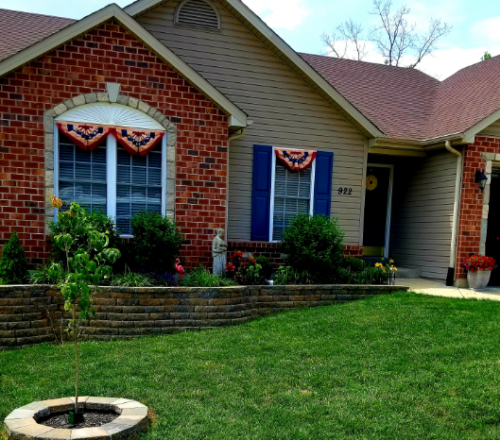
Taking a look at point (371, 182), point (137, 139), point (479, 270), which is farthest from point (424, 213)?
point (137, 139)

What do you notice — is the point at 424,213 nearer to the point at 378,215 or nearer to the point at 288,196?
the point at 378,215

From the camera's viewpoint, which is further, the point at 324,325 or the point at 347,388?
the point at 324,325

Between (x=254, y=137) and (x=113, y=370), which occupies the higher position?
(x=254, y=137)

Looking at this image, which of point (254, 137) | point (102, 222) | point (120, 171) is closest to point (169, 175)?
point (120, 171)

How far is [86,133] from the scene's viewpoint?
271 inches

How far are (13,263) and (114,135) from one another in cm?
251

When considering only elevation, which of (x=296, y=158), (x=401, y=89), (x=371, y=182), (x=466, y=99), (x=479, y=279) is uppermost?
(x=401, y=89)

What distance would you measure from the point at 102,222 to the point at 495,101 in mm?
8460

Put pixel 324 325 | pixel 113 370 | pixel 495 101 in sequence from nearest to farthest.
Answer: pixel 113 370, pixel 324 325, pixel 495 101

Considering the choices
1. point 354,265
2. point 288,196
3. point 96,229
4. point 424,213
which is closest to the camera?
point 96,229

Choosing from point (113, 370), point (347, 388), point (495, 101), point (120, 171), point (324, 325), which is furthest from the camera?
point (495, 101)

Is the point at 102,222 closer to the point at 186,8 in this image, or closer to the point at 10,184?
the point at 10,184

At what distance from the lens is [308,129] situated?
901cm

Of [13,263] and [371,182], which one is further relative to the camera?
[371,182]
